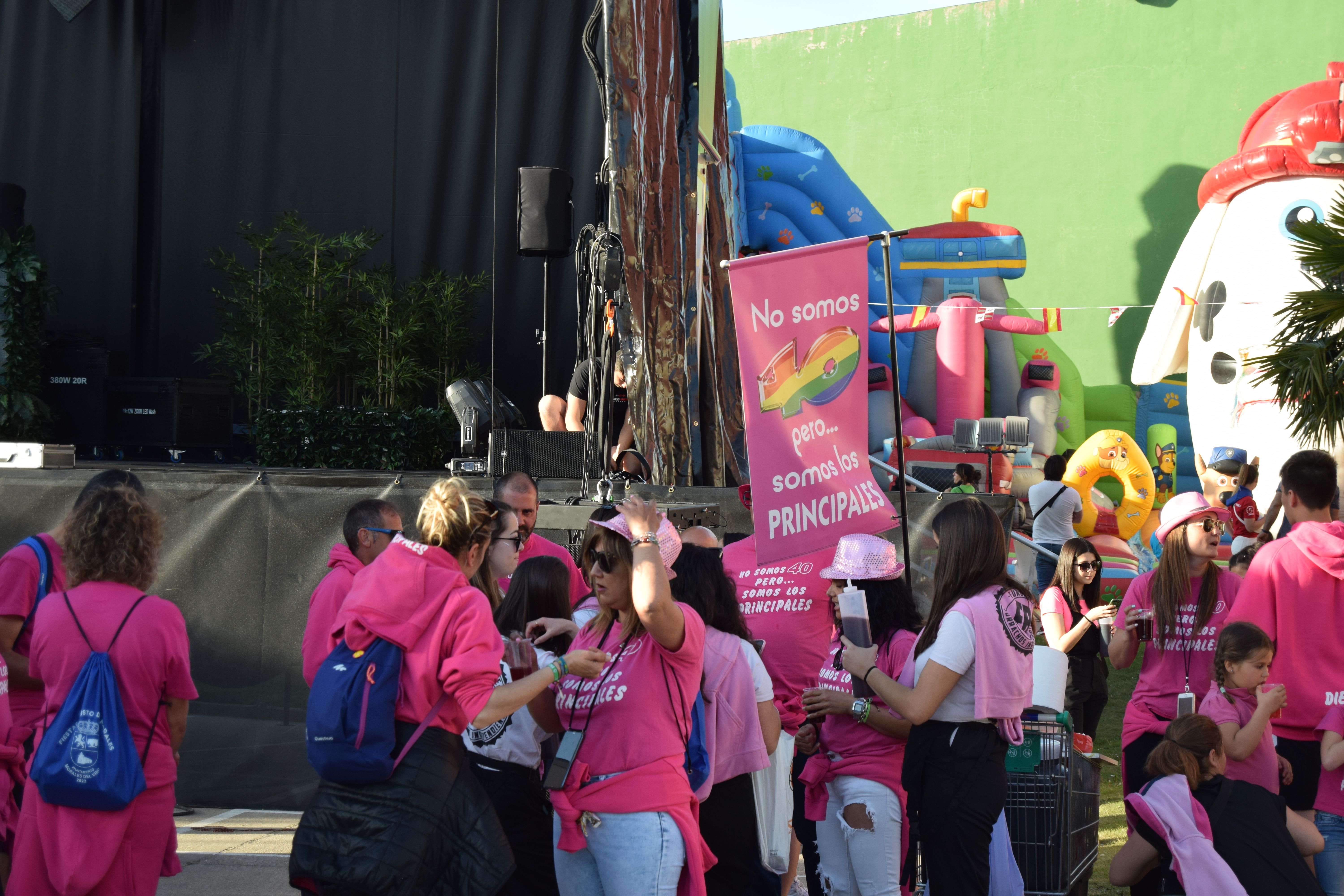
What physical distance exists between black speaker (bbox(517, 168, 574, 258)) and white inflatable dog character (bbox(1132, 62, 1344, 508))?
6292 millimetres

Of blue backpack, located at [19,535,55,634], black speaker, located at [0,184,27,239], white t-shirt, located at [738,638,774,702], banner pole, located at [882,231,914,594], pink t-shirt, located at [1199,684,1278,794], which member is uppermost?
black speaker, located at [0,184,27,239]

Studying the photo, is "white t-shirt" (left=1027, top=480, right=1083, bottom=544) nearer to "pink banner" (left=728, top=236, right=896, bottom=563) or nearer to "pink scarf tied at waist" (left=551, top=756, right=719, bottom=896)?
"pink banner" (left=728, top=236, right=896, bottom=563)

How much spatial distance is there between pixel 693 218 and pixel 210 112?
6.39 m

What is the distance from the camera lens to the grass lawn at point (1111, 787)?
4.75 metres

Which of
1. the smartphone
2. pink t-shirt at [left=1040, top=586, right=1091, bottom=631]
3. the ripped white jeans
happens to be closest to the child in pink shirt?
the ripped white jeans

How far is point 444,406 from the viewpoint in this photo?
10188 mm

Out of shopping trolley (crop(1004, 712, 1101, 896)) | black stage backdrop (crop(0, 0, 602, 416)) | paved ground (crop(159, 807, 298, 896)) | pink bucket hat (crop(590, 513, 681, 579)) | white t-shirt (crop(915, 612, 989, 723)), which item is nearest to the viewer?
pink bucket hat (crop(590, 513, 681, 579))

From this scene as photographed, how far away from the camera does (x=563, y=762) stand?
262 centimetres

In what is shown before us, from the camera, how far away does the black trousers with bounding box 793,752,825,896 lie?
3.58m

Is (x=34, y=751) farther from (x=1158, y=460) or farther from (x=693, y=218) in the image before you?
(x=1158, y=460)

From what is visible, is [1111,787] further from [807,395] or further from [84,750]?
[84,750]

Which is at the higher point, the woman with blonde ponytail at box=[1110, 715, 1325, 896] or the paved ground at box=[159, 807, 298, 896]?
the woman with blonde ponytail at box=[1110, 715, 1325, 896]

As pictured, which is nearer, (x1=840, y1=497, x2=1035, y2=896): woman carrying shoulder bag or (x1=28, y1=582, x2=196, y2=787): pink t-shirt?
(x1=28, y1=582, x2=196, y2=787): pink t-shirt

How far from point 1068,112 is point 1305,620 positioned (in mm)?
14884
